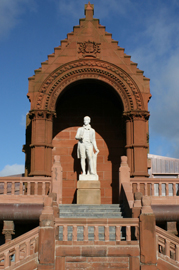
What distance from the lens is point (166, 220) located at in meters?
14.8

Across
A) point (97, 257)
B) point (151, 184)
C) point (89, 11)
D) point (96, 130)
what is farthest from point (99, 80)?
point (97, 257)

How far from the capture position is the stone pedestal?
55.1ft

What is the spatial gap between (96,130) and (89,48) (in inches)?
162

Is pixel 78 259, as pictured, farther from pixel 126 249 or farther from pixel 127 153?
pixel 127 153

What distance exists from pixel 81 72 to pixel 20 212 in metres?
7.48

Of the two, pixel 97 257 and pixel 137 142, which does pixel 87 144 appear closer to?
pixel 137 142

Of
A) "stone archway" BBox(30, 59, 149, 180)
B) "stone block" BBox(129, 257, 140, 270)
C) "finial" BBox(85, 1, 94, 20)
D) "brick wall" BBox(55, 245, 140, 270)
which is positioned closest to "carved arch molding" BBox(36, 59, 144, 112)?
"stone archway" BBox(30, 59, 149, 180)

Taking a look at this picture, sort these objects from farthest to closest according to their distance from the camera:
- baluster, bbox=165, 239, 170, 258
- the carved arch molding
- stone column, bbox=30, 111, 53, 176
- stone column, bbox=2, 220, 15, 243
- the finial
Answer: the finial → the carved arch molding → stone column, bbox=30, 111, 53, 176 → stone column, bbox=2, 220, 15, 243 → baluster, bbox=165, 239, 170, 258

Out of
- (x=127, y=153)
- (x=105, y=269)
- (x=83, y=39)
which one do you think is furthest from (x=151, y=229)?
(x=83, y=39)

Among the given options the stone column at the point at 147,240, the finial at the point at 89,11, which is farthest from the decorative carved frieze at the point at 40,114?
the stone column at the point at 147,240

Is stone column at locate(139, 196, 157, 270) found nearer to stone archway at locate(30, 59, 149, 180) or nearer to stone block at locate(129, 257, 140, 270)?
stone block at locate(129, 257, 140, 270)

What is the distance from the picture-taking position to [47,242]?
11.3 meters

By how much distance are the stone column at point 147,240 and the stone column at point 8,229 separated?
5324mm

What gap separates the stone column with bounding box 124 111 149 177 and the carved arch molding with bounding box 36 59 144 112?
1.36 ft
